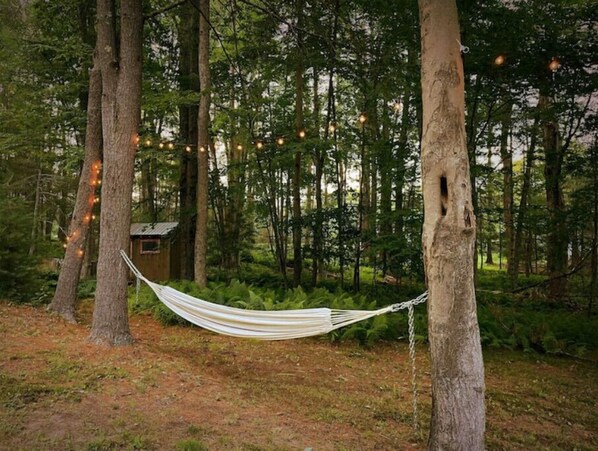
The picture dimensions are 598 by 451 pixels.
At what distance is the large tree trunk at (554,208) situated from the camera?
698 centimetres

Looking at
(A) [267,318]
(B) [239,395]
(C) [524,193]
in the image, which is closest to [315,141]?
(A) [267,318]

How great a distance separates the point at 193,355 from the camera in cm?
418

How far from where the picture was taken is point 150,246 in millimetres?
10188

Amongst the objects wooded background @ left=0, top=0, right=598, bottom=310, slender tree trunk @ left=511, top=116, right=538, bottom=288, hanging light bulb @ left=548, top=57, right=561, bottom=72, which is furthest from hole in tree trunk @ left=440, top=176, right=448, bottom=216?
slender tree trunk @ left=511, top=116, right=538, bottom=288

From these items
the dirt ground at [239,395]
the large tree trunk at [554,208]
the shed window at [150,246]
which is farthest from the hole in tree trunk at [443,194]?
the shed window at [150,246]

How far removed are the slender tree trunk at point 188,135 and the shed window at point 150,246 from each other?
70.3 inches

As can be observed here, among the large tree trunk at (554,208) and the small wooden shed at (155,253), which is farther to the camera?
the small wooden shed at (155,253)

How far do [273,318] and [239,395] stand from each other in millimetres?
682

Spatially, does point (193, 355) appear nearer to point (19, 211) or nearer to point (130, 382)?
point (130, 382)

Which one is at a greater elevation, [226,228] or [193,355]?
[226,228]

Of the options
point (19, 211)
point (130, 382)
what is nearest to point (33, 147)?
point (19, 211)

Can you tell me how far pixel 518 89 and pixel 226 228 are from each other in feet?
26.8

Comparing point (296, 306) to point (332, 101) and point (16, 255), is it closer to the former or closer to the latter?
point (16, 255)

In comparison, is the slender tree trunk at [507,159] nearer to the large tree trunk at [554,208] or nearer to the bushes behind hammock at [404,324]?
the large tree trunk at [554,208]
